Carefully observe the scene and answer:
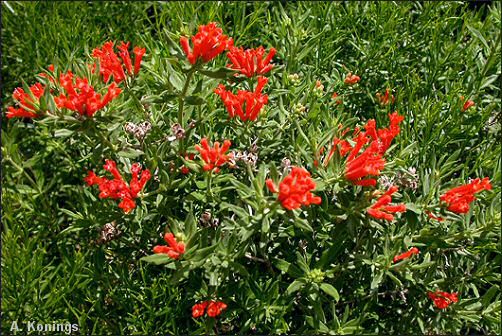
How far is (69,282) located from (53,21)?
1.30m

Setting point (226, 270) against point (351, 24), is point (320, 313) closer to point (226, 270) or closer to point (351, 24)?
point (226, 270)

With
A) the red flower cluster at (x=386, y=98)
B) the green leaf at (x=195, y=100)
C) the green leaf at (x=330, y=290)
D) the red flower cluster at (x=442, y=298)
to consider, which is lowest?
the red flower cluster at (x=442, y=298)

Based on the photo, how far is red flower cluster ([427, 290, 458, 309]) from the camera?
5.66 feet

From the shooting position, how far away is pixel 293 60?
81.6 inches

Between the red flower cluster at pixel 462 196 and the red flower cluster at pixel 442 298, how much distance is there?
0.32m

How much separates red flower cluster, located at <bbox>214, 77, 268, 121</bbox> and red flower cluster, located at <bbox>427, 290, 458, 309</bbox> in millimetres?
775

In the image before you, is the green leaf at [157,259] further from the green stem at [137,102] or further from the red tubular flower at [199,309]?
the green stem at [137,102]

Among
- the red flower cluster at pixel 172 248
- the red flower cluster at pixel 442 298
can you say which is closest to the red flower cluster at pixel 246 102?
the red flower cluster at pixel 172 248

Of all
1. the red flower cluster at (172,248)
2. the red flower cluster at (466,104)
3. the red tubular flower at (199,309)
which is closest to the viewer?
the red flower cluster at (172,248)

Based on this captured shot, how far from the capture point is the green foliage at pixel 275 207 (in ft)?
5.36

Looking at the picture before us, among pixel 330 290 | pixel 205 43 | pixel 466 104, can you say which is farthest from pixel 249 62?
pixel 466 104

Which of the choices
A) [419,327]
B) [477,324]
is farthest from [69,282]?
[477,324]

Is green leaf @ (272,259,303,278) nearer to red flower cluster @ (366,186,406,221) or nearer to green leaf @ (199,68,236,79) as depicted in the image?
red flower cluster @ (366,186,406,221)

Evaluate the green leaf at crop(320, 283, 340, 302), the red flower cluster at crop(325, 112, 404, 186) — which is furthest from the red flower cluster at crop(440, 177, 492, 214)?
the green leaf at crop(320, 283, 340, 302)
